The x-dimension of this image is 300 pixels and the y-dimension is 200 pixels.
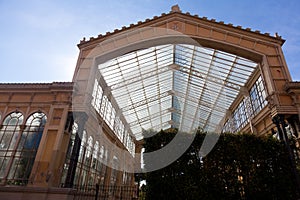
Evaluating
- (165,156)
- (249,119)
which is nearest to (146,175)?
(165,156)

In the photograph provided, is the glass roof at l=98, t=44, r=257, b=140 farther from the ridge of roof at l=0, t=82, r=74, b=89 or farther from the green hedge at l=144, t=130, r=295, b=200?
the green hedge at l=144, t=130, r=295, b=200

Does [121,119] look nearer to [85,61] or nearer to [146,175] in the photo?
[85,61]

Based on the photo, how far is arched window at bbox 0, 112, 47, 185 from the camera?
11094mm

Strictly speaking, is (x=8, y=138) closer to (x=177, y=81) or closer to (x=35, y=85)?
(x=35, y=85)

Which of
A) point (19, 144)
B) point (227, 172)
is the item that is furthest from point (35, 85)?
point (227, 172)

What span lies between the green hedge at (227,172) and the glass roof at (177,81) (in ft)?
15.4

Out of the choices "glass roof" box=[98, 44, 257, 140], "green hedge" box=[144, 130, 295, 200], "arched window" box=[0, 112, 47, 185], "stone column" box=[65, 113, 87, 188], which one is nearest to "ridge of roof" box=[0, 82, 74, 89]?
"arched window" box=[0, 112, 47, 185]

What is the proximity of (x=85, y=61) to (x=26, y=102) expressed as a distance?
4492 mm

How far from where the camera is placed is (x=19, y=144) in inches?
467

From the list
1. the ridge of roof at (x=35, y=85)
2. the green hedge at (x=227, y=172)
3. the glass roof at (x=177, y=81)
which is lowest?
the green hedge at (x=227, y=172)

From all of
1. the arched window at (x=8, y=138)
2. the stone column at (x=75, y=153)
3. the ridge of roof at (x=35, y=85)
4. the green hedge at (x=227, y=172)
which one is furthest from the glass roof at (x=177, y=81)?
the arched window at (x=8, y=138)

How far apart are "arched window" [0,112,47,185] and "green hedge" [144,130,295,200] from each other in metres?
6.98

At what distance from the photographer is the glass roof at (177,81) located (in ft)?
55.4

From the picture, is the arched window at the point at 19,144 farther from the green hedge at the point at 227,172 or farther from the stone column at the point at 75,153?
the green hedge at the point at 227,172
